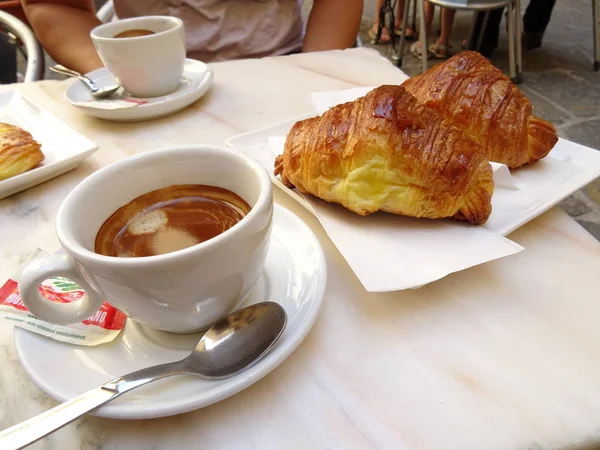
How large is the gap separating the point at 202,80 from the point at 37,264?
0.75 m

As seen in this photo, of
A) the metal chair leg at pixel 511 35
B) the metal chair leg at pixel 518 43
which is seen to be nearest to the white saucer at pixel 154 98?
the metal chair leg at pixel 511 35

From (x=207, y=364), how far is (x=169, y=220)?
17cm

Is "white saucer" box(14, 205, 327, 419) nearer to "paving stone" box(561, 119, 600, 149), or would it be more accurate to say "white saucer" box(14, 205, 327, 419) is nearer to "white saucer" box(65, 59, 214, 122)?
"white saucer" box(65, 59, 214, 122)

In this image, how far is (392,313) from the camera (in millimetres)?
511

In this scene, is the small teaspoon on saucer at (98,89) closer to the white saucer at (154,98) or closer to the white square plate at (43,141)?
the white saucer at (154,98)

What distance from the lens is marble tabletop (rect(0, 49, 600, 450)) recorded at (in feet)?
1.28

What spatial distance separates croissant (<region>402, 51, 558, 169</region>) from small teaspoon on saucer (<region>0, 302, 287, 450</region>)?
0.48 meters

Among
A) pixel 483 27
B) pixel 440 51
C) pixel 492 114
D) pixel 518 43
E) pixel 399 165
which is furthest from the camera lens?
pixel 440 51

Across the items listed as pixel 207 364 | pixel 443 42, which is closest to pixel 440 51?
pixel 443 42

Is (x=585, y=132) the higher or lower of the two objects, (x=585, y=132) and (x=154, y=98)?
the lower

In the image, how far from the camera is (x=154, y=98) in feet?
3.33

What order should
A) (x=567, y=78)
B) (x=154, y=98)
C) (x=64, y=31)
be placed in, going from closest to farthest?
(x=154, y=98)
(x=64, y=31)
(x=567, y=78)

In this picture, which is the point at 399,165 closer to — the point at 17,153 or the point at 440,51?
the point at 17,153

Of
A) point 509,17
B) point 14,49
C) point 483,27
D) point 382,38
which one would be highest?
point 14,49
